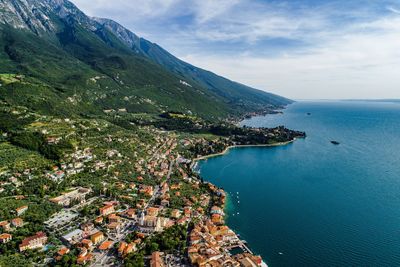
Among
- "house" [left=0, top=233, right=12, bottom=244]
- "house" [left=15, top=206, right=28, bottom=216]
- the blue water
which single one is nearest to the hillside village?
"house" [left=15, top=206, right=28, bottom=216]

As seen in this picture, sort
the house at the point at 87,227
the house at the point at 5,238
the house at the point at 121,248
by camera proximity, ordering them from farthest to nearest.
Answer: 1. the house at the point at 87,227
2. the house at the point at 5,238
3. the house at the point at 121,248

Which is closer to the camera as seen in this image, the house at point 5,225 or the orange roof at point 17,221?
the house at point 5,225

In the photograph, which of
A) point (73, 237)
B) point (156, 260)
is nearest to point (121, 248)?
point (156, 260)

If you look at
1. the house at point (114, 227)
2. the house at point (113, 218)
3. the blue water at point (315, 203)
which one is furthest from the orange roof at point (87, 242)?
the blue water at point (315, 203)

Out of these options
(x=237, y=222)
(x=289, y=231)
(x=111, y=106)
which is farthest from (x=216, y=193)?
(x=111, y=106)

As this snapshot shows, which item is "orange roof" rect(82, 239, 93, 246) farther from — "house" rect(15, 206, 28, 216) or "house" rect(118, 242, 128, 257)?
"house" rect(15, 206, 28, 216)

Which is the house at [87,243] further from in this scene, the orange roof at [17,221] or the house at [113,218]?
the orange roof at [17,221]

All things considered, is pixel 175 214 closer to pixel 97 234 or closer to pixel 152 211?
pixel 152 211

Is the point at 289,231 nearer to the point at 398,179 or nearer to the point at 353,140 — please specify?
the point at 398,179
